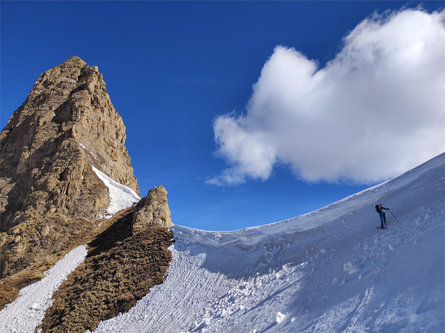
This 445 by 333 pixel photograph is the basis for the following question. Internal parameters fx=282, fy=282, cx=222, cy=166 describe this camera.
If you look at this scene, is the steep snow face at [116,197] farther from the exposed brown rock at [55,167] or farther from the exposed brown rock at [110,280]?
the exposed brown rock at [110,280]

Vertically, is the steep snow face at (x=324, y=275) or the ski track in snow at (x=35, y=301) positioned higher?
the ski track in snow at (x=35, y=301)

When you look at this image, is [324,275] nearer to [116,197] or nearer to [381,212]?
[381,212]

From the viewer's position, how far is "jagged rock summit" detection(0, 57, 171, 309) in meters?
27.2

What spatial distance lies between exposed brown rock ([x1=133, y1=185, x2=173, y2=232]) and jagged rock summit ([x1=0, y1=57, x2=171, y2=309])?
0.44 ft

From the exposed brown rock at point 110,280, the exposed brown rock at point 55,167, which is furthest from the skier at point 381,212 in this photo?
the exposed brown rock at point 55,167

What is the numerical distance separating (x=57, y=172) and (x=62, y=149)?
447cm

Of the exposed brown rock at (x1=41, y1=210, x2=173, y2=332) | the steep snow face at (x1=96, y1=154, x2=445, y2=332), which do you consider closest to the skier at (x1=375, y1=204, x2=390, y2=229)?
the steep snow face at (x1=96, y1=154, x2=445, y2=332)

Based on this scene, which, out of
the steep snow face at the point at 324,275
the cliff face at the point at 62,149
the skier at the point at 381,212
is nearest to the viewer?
the steep snow face at the point at 324,275

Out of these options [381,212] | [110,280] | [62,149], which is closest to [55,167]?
[62,149]

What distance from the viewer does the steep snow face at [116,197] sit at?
33344 mm

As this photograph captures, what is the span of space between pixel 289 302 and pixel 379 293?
336 cm

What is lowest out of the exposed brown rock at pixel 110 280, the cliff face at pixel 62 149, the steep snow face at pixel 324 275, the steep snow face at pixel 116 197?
the steep snow face at pixel 324 275

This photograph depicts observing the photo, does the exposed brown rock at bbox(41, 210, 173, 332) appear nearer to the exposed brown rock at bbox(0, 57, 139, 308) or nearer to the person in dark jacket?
the exposed brown rock at bbox(0, 57, 139, 308)

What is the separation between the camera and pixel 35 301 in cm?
1925
